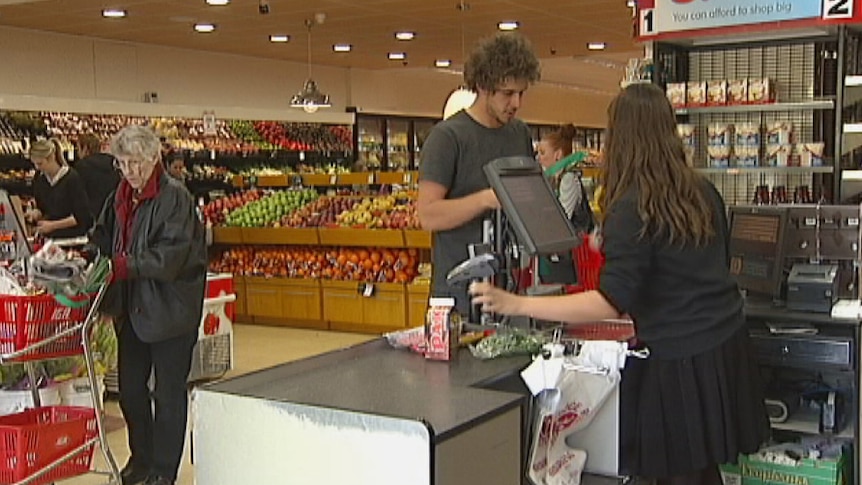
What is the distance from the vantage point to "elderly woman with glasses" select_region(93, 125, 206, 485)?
154 inches

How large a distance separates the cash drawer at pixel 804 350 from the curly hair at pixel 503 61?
1.41 m

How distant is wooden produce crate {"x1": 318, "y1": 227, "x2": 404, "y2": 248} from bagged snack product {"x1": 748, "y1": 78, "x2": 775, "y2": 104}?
3770mm

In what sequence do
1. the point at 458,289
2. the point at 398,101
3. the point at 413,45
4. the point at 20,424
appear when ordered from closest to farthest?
the point at 458,289 < the point at 20,424 < the point at 413,45 < the point at 398,101

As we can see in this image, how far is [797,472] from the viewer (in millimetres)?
3672

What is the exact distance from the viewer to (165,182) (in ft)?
13.3

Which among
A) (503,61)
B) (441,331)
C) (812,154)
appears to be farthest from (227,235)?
(441,331)

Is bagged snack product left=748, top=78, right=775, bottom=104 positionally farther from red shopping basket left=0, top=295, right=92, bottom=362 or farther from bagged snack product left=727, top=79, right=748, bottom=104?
red shopping basket left=0, top=295, right=92, bottom=362

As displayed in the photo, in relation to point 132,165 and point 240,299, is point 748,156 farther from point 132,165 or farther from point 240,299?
point 240,299

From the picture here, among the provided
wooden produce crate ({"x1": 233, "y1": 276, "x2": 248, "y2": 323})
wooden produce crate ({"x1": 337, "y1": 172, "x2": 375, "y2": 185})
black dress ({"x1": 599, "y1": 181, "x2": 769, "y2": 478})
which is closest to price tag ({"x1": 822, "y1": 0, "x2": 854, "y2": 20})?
black dress ({"x1": 599, "y1": 181, "x2": 769, "y2": 478})

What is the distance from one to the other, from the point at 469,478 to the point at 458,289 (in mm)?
1150

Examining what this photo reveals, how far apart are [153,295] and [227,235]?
5417 millimetres

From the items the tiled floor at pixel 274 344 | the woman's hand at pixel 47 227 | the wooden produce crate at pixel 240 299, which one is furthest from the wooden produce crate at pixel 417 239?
the woman's hand at pixel 47 227

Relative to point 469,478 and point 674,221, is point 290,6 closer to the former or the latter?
point 674,221

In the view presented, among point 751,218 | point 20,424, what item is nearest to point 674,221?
point 751,218
